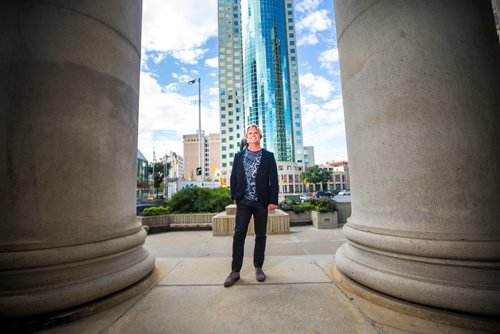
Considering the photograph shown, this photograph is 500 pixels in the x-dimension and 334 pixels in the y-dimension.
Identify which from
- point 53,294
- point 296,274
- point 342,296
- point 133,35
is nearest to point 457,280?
point 342,296

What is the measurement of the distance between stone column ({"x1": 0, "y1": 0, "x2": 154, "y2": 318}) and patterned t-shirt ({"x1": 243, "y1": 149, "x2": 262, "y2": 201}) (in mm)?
1545

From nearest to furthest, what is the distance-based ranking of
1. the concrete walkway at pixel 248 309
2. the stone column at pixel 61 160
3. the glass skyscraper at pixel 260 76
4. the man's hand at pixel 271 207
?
the concrete walkway at pixel 248 309 → the stone column at pixel 61 160 → the man's hand at pixel 271 207 → the glass skyscraper at pixel 260 76

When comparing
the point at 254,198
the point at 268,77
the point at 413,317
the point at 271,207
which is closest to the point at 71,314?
the point at 254,198

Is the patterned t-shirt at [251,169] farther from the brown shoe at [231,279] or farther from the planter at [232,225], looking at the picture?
the planter at [232,225]

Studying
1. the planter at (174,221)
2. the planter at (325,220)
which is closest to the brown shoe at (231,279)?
the planter at (174,221)

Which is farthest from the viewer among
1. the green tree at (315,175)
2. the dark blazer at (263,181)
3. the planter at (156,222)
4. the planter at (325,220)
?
the green tree at (315,175)

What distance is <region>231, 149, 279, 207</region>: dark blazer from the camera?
10.1 ft

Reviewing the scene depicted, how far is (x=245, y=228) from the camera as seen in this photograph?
3.08 metres

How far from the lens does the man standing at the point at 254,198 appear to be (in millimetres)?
3047

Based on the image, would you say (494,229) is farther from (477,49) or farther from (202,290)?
(202,290)

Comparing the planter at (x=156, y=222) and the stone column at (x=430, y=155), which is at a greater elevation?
the stone column at (x=430, y=155)

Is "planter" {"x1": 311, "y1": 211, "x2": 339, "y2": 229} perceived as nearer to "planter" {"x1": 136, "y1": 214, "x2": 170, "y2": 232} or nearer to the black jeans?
"planter" {"x1": 136, "y1": 214, "x2": 170, "y2": 232}

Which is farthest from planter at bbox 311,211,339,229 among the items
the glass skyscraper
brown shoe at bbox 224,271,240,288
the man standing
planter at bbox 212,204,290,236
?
the glass skyscraper

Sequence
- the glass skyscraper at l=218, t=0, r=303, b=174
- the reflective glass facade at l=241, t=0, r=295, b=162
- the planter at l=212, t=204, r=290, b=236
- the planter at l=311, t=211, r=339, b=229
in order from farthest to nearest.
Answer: the glass skyscraper at l=218, t=0, r=303, b=174 → the reflective glass facade at l=241, t=0, r=295, b=162 → the planter at l=311, t=211, r=339, b=229 → the planter at l=212, t=204, r=290, b=236
